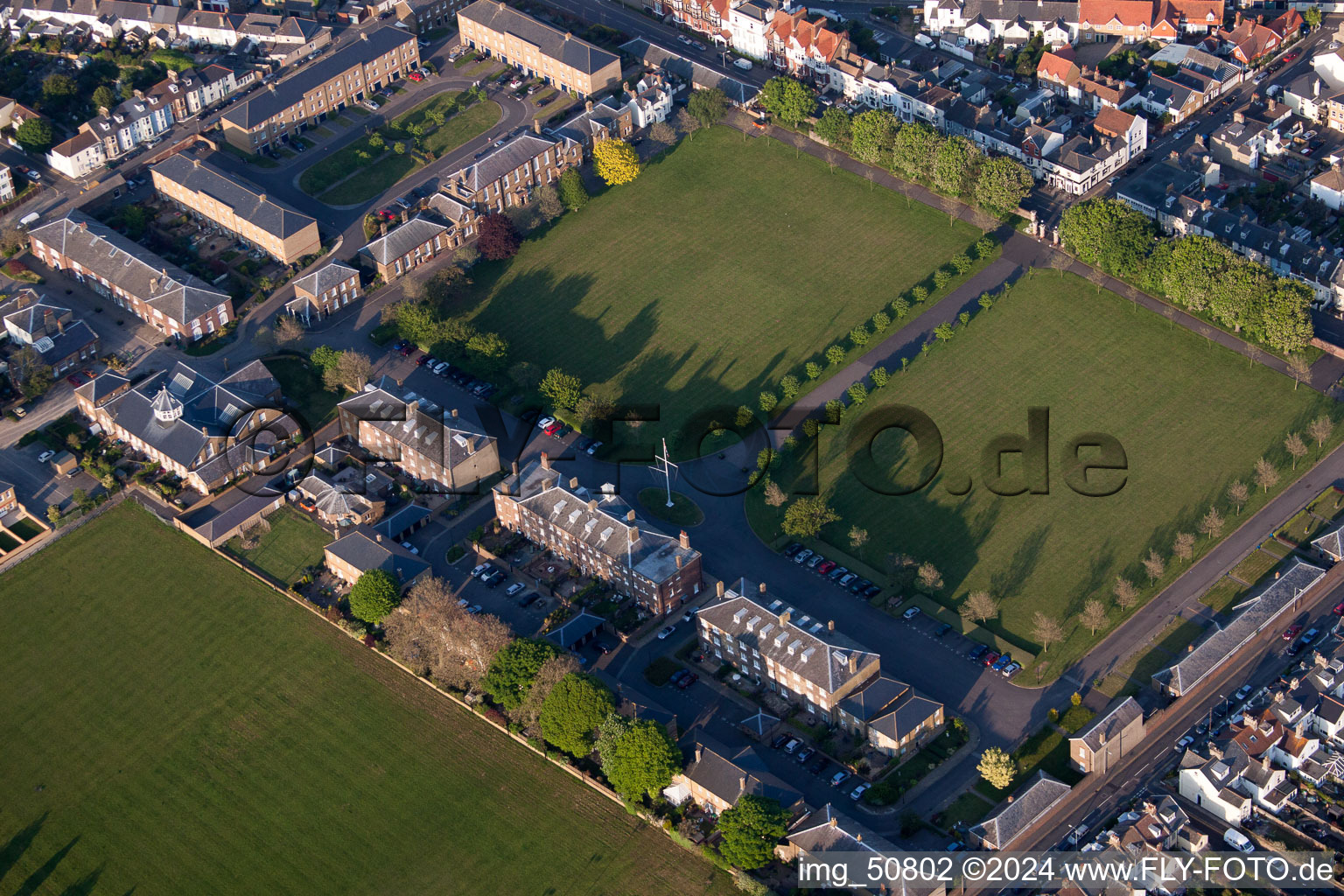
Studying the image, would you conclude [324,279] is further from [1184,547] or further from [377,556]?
[1184,547]

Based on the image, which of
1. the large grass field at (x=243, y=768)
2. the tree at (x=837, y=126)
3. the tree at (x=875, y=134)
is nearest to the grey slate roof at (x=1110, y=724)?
the large grass field at (x=243, y=768)

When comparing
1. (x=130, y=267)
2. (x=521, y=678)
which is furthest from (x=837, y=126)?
(x=521, y=678)

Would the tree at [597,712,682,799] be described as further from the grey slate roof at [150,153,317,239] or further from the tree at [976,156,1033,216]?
the grey slate roof at [150,153,317,239]

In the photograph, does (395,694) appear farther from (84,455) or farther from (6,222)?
(6,222)

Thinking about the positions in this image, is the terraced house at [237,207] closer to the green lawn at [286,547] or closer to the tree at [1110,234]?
the green lawn at [286,547]

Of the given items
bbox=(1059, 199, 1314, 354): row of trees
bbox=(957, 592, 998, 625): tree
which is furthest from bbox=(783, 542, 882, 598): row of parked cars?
bbox=(1059, 199, 1314, 354): row of trees
